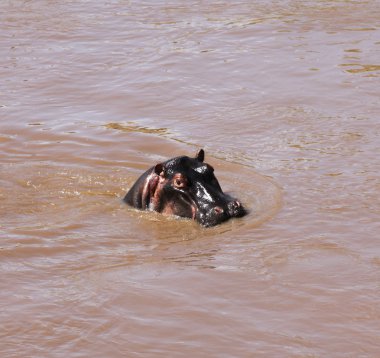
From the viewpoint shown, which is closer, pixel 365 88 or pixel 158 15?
pixel 365 88

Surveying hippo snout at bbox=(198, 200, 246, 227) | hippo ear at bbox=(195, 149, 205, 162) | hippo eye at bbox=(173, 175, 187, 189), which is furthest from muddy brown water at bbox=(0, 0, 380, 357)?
hippo ear at bbox=(195, 149, 205, 162)

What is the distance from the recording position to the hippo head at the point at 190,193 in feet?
29.0

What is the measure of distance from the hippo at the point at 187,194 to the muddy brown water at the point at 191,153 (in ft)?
0.51

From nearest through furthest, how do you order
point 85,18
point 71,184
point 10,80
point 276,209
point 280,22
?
point 276,209
point 71,184
point 10,80
point 280,22
point 85,18

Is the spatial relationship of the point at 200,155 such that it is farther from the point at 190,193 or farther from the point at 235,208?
the point at 235,208

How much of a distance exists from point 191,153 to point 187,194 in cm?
188

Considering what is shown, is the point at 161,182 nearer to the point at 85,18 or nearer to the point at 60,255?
the point at 60,255

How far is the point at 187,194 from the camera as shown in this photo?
357 inches

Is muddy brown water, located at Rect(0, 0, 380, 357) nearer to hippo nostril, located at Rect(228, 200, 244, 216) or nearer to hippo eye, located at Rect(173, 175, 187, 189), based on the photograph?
hippo nostril, located at Rect(228, 200, 244, 216)

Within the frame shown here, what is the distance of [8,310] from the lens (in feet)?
22.8

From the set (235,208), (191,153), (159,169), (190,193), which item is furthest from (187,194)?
(191,153)

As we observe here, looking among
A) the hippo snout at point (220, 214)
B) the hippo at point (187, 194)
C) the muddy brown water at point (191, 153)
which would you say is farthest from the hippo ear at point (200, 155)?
the hippo snout at point (220, 214)

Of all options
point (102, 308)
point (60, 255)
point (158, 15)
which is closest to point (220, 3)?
point (158, 15)

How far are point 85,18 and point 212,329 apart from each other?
1168 cm
